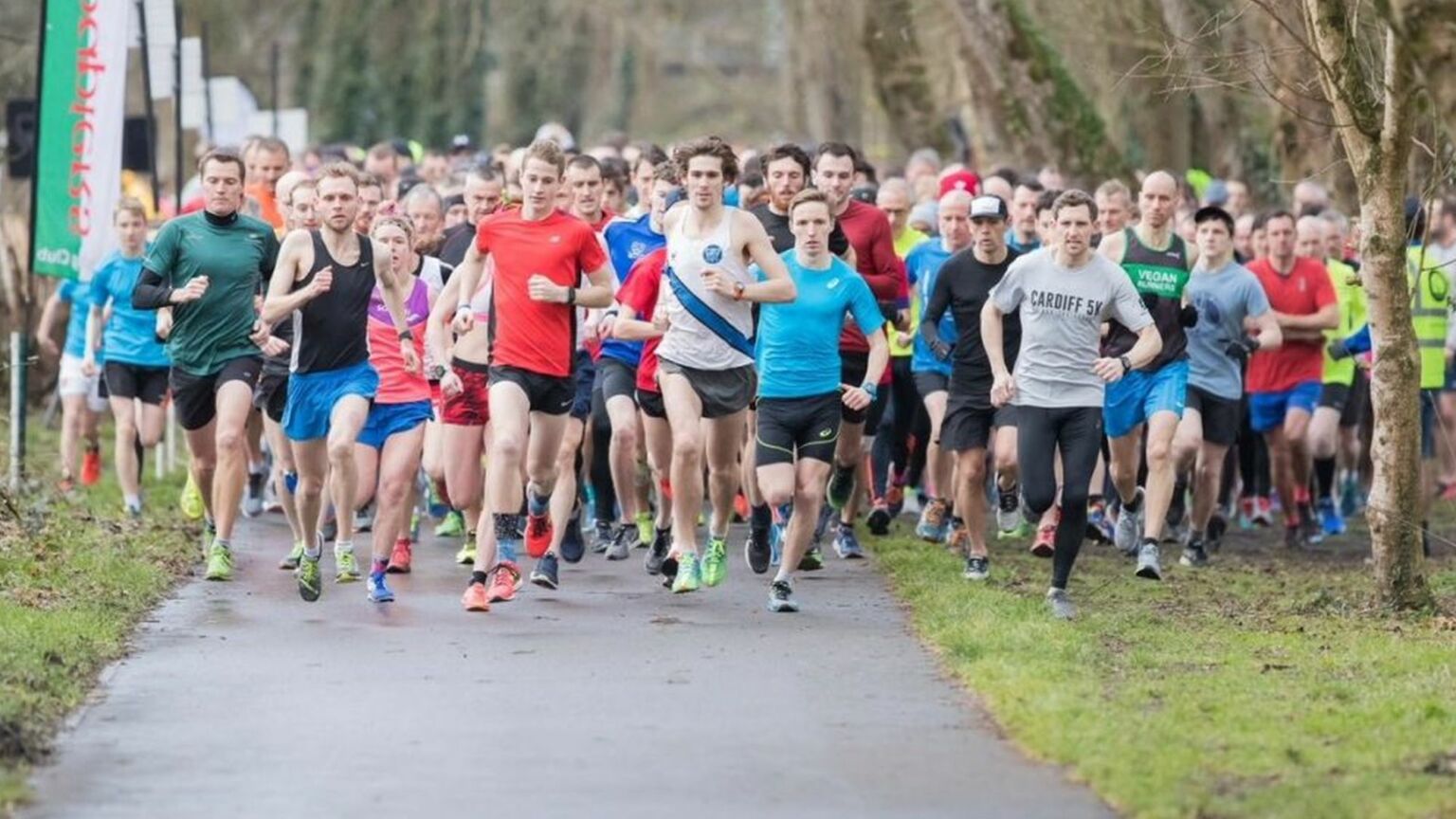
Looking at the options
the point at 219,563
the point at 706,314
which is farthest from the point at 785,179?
the point at 219,563

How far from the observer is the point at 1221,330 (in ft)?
52.9

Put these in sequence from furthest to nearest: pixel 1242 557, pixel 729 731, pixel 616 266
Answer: pixel 1242 557 < pixel 616 266 < pixel 729 731

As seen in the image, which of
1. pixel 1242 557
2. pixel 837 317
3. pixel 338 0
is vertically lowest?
pixel 1242 557

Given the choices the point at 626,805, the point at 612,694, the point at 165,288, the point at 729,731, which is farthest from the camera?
the point at 165,288

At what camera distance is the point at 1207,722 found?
9.77 metres

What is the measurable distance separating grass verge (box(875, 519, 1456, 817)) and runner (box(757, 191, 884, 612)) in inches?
29.0

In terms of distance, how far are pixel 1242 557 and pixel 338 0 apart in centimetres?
4196

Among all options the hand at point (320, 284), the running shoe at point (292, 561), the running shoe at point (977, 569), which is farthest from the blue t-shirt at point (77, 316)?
the running shoe at point (977, 569)

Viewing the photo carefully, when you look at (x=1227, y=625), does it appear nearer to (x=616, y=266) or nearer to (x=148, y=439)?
(x=616, y=266)

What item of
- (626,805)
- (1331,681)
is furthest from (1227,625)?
(626,805)

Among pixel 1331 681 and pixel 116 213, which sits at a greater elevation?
pixel 116 213

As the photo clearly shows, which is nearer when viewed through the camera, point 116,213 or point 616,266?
point 616,266

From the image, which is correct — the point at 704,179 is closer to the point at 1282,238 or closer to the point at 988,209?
the point at 988,209

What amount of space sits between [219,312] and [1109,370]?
433 cm
